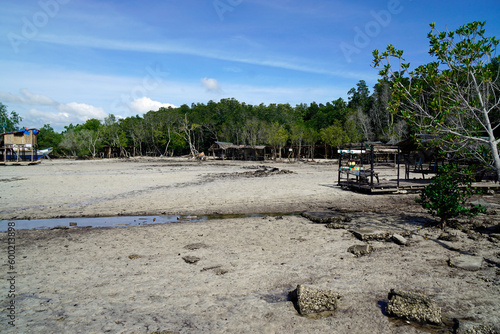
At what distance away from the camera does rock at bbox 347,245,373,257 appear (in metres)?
6.50

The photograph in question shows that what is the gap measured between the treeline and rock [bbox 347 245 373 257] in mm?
46455

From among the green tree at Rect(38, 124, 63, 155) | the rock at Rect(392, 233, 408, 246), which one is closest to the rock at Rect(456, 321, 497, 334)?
the rock at Rect(392, 233, 408, 246)

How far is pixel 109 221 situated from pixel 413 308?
926 cm

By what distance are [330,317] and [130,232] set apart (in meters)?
6.34

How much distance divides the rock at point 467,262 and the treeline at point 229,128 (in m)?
47.1

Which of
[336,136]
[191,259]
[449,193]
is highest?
[336,136]

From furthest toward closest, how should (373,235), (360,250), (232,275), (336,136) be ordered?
(336,136) → (373,235) → (360,250) → (232,275)

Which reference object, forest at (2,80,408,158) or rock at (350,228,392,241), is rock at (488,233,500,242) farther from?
forest at (2,80,408,158)

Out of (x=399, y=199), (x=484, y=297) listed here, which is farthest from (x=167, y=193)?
(x=484, y=297)

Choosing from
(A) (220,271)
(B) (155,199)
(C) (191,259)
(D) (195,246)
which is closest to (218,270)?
(A) (220,271)

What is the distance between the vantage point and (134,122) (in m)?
73.5

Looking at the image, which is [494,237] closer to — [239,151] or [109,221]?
[109,221]

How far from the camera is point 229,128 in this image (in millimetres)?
69062

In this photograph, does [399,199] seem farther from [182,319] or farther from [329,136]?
[329,136]
